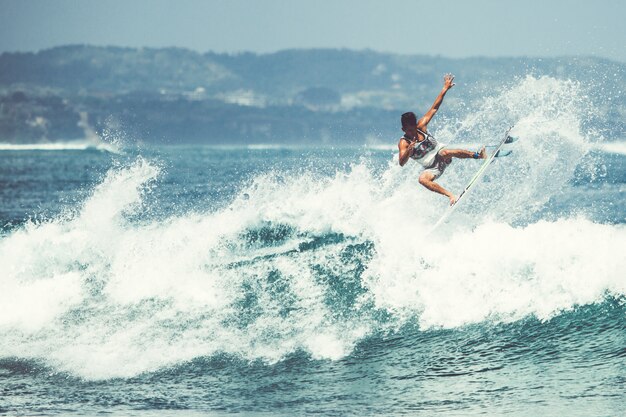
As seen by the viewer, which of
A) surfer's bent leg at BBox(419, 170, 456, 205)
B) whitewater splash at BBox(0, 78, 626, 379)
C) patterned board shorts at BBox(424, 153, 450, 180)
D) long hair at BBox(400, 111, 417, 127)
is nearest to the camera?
whitewater splash at BBox(0, 78, 626, 379)

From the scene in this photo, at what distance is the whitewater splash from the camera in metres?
12.0

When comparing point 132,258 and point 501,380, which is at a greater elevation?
point 132,258

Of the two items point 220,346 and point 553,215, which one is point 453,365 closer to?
point 220,346

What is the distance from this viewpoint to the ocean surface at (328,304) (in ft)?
32.9

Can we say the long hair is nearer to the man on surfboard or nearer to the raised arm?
the man on surfboard

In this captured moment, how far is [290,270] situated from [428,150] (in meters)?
3.06

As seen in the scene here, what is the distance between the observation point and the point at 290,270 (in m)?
14.0

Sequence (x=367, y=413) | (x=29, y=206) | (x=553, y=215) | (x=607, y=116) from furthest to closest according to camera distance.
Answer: (x=607, y=116) → (x=29, y=206) → (x=553, y=215) → (x=367, y=413)

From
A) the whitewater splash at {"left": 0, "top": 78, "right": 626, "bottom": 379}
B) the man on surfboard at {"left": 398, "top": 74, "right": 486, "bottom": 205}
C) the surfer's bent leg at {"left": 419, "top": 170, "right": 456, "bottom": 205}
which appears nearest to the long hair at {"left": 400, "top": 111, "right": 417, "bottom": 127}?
the man on surfboard at {"left": 398, "top": 74, "right": 486, "bottom": 205}

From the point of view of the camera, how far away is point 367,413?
9.24 meters

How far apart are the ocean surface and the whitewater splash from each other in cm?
3

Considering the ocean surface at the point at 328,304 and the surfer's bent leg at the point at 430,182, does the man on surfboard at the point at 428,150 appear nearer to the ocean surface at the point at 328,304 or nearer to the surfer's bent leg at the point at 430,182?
the surfer's bent leg at the point at 430,182

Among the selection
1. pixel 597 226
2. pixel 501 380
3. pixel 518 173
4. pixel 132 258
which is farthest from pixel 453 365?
pixel 518 173

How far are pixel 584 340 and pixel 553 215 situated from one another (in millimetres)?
12196
